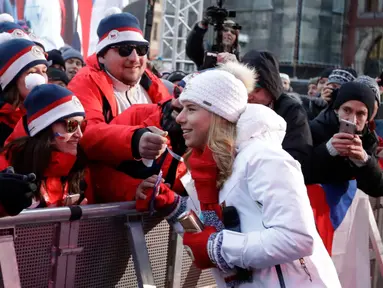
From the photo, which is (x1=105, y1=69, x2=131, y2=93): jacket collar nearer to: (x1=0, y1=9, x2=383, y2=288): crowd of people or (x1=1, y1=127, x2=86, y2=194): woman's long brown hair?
(x1=0, y1=9, x2=383, y2=288): crowd of people

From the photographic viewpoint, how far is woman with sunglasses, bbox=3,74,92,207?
381 centimetres

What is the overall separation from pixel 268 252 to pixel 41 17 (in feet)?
19.2

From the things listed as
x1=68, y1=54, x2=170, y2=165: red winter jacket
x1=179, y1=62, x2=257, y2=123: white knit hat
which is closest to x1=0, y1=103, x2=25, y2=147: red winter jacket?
x1=68, y1=54, x2=170, y2=165: red winter jacket

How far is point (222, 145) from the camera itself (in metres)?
3.21

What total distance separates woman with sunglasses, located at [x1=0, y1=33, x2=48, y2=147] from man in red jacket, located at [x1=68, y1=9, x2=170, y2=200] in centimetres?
29

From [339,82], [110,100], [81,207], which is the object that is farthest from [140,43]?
[339,82]

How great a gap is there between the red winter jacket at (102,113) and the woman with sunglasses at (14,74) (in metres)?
0.29

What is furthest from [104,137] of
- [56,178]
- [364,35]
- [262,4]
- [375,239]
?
[364,35]

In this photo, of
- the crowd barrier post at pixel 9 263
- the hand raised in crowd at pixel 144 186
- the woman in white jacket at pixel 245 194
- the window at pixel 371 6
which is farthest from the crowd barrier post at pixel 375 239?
the window at pixel 371 6

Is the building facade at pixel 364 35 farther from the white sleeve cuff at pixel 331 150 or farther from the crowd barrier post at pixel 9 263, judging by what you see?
the crowd barrier post at pixel 9 263

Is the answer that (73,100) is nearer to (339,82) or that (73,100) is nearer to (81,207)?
(81,207)

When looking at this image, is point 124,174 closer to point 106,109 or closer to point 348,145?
point 106,109

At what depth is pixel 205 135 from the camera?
10.8ft

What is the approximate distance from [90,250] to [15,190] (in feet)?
2.69
